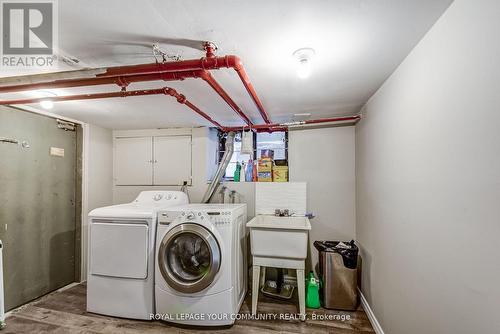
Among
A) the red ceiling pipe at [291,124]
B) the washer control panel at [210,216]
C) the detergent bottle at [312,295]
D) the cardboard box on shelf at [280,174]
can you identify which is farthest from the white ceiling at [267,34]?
the detergent bottle at [312,295]

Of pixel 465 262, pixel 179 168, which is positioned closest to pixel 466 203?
pixel 465 262

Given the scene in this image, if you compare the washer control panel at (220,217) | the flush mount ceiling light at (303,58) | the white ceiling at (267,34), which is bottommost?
the washer control panel at (220,217)

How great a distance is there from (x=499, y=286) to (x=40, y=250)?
12.2 ft

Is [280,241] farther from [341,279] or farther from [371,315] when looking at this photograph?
[371,315]

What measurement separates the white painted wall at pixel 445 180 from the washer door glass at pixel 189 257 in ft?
4.78

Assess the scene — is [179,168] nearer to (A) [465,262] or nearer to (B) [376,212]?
(B) [376,212]

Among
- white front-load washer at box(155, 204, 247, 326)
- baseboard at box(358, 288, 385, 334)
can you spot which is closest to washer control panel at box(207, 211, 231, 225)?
white front-load washer at box(155, 204, 247, 326)

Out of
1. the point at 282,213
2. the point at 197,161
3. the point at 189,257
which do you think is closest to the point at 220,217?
the point at 189,257

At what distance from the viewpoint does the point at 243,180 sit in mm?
3074

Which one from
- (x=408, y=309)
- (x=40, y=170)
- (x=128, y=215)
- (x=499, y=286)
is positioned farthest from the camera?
(x=40, y=170)

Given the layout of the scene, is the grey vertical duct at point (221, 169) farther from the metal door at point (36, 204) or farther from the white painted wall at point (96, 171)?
the metal door at point (36, 204)

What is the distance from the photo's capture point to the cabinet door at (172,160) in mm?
3174

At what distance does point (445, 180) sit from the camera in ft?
3.44

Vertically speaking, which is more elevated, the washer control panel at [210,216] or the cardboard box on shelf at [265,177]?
the cardboard box on shelf at [265,177]
